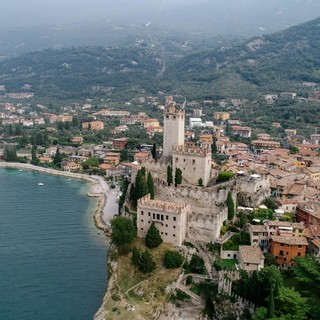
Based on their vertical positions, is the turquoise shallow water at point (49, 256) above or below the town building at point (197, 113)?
below

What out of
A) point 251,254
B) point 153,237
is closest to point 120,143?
point 153,237

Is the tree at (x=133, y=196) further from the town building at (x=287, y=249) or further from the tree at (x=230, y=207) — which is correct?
the town building at (x=287, y=249)

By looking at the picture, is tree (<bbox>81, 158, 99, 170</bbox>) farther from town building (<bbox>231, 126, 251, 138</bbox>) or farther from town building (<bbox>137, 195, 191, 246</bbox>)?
town building (<bbox>137, 195, 191, 246</bbox>)

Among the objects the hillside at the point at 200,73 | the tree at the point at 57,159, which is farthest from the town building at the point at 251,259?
the hillside at the point at 200,73

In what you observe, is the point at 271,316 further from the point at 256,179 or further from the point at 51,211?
the point at 51,211

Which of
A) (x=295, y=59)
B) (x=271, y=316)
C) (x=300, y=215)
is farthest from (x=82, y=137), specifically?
(x=295, y=59)

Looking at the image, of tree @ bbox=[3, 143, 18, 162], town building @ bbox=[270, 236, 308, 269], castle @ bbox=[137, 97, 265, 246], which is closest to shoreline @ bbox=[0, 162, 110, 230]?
tree @ bbox=[3, 143, 18, 162]

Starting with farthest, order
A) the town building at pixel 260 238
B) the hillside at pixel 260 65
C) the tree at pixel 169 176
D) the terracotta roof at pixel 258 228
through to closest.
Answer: the hillside at pixel 260 65
the tree at pixel 169 176
the terracotta roof at pixel 258 228
the town building at pixel 260 238

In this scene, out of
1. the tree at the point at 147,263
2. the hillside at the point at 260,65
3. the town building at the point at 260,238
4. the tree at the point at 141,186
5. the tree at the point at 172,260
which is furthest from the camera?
the hillside at the point at 260,65
